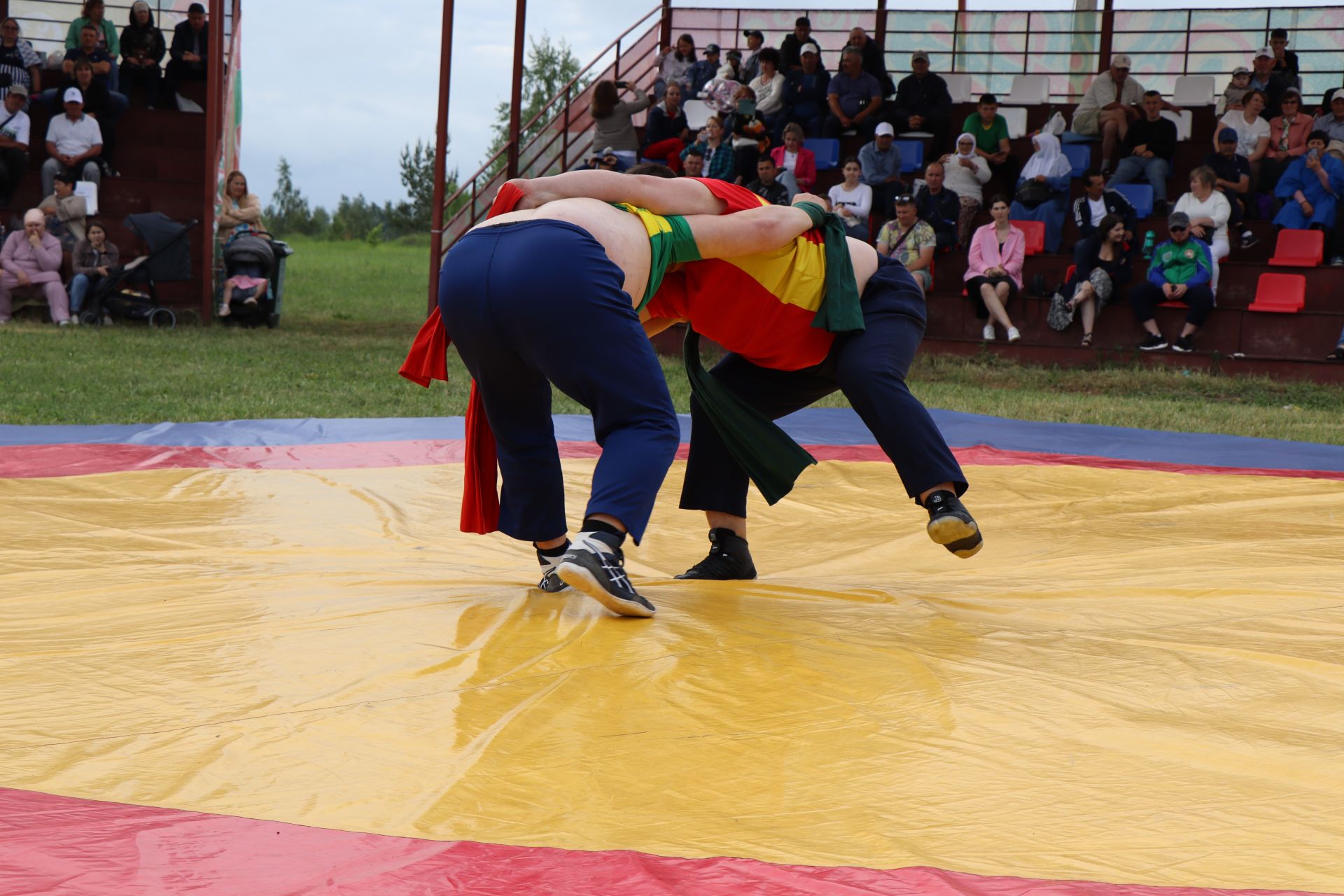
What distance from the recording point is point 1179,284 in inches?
346

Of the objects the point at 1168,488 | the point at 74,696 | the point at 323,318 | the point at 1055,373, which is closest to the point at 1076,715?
the point at 74,696

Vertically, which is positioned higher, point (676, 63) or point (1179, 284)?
point (676, 63)

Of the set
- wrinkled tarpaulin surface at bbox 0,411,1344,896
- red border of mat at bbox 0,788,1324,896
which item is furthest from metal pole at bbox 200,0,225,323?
red border of mat at bbox 0,788,1324,896

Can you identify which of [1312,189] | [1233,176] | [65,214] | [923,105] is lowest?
[65,214]

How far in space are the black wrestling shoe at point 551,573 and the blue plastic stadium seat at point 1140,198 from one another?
26.5ft

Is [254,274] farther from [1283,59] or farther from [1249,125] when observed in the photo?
[1283,59]

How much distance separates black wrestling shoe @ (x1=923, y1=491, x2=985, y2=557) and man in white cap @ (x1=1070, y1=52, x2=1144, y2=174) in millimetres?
8495

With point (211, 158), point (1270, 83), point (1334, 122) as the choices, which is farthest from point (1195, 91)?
point (211, 158)

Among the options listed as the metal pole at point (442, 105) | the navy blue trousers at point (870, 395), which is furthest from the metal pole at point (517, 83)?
the navy blue trousers at point (870, 395)

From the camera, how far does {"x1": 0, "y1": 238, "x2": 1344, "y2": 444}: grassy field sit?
6.38m

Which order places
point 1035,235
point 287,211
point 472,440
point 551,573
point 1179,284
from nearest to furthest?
point 551,573
point 472,440
point 1179,284
point 1035,235
point 287,211

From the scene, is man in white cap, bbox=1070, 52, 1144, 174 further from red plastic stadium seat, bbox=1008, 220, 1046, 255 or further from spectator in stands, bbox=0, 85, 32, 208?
spectator in stands, bbox=0, 85, 32, 208

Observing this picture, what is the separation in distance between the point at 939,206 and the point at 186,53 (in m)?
7.83

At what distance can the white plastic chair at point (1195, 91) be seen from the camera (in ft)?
38.0
